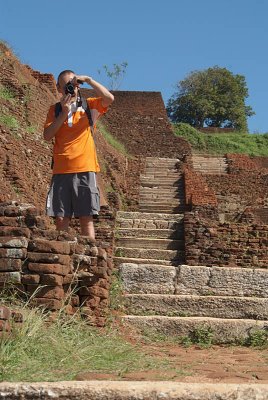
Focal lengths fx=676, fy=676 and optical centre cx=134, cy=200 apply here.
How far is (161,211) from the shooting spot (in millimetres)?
17969

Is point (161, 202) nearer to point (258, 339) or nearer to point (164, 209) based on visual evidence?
point (164, 209)

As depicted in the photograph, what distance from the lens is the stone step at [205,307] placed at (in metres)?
5.91

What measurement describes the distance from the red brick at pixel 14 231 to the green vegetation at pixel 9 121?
8992mm

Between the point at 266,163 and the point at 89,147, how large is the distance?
21.8m

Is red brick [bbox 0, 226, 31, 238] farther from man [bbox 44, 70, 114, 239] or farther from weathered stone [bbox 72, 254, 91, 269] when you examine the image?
man [bbox 44, 70, 114, 239]

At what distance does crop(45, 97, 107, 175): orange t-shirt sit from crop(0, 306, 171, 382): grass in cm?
136

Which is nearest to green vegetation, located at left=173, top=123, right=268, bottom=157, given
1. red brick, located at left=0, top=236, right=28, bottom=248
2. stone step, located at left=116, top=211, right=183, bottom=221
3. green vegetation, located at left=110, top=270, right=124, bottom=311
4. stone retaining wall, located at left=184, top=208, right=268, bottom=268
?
stone step, located at left=116, top=211, right=183, bottom=221

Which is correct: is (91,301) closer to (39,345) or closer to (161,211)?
(39,345)

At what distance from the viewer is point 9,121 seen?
13.6 metres

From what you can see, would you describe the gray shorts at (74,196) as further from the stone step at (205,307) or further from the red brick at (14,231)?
the stone step at (205,307)

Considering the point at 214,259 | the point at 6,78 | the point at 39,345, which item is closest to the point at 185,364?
the point at 39,345

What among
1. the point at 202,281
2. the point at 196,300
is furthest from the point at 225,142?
the point at 196,300

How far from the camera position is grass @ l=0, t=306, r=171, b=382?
3.17 m

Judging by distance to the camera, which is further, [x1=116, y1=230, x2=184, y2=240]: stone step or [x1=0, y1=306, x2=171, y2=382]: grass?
[x1=116, y1=230, x2=184, y2=240]: stone step
